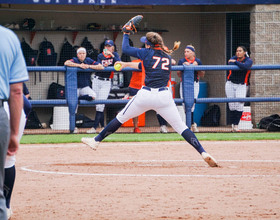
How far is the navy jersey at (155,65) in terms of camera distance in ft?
26.5

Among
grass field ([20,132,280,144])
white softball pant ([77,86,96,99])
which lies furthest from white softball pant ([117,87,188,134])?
white softball pant ([77,86,96,99])

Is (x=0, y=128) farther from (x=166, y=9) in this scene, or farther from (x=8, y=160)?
(x=166, y=9)

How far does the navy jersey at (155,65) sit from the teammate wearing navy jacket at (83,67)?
14.4 ft

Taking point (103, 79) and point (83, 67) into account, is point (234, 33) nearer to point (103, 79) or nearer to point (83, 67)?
point (103, 79)

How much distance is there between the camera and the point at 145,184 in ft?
A: 21.8

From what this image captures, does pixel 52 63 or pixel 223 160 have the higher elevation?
pixel 52 63

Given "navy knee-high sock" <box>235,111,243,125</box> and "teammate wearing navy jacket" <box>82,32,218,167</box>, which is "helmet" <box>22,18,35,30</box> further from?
"teammate wearing navy jacket" <box>82,32,218,167</box>

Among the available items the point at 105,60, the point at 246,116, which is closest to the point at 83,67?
the point at 105,60

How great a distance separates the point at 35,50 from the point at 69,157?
689 centimetres

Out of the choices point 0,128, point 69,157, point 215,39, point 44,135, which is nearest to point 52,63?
point 44,135

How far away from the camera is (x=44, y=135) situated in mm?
12766

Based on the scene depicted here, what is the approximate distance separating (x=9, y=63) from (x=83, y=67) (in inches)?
367

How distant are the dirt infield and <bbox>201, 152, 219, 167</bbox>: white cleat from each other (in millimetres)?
110

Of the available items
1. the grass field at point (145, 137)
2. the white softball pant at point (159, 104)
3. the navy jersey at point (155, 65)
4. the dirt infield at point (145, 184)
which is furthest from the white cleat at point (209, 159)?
the grass field at point (145, 137)
